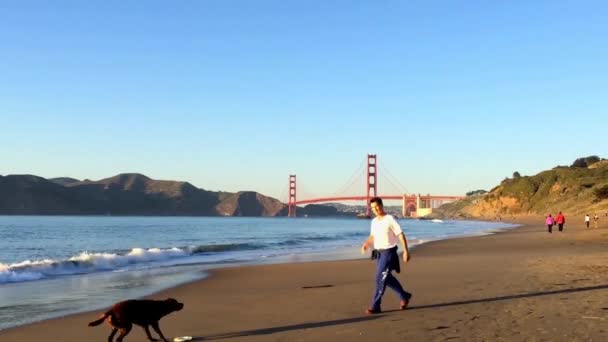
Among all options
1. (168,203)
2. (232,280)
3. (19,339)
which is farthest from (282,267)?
(168,203)

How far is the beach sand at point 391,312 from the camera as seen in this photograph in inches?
220

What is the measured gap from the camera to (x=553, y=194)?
86.3m

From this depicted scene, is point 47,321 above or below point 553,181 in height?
below

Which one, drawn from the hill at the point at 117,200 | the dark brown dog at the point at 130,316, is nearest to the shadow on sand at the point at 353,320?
the dark brown dog at the point at 130,316

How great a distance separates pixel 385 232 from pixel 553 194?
87.8 m

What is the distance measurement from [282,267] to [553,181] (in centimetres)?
8734

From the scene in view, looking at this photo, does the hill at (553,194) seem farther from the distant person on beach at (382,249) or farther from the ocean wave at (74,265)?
the distant person on beach at (382,249)

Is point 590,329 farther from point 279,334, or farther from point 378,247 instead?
point 279,334

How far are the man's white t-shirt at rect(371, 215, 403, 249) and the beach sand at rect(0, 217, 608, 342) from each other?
0.82 m

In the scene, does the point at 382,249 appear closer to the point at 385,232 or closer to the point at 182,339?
the point at 385,232

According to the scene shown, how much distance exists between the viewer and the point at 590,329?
17.7 feet

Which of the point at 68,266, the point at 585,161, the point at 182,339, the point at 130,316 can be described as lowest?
the point at 68,266

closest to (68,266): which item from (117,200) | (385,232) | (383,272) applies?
(383,272)

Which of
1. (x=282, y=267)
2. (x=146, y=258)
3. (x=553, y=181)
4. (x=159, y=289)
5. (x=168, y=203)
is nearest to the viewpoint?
(x=159, y=289)
